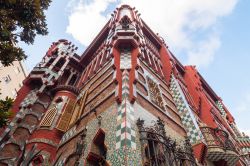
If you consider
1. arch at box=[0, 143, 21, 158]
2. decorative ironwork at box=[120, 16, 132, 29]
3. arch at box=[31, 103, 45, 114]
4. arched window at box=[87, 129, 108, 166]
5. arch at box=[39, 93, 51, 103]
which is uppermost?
decorative ironwork at box=[120, 16, 132, 29]

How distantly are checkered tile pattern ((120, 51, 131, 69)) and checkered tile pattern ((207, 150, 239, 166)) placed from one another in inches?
187

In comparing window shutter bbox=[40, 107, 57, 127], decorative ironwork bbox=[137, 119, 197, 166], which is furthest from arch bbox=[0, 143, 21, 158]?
decorative ironwork bbox=[137, 119, 197, 166]

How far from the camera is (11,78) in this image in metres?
27.8

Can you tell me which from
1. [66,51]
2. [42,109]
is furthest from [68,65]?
[42,109]

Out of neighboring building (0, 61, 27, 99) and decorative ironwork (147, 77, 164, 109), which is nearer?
decorative ironwork (147, 77, 164, 109)

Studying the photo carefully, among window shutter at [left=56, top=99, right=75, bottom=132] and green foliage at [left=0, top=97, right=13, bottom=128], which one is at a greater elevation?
window shutter at [left=56, top=99, right=75, bottom=132]

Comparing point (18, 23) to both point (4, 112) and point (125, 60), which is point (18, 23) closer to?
point (4, 112)

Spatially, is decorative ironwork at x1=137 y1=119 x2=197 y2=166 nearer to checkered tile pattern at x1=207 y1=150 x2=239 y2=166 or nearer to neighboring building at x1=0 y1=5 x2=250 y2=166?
neighboring building at x1=0 y1=5 x2=250 y2=166

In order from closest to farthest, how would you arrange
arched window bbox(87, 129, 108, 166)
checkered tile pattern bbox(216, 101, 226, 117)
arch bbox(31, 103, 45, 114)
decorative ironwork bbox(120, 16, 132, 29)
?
arched window bbox(87, 129, 108, 166), decorative ironwork bbox(120, 16, 132, 29), arch bbox(31, 103, 45, 114), checkered tile pattern bbox(216, 101, 226, 117)

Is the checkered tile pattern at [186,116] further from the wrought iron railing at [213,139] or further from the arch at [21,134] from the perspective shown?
the arch at [21,134]

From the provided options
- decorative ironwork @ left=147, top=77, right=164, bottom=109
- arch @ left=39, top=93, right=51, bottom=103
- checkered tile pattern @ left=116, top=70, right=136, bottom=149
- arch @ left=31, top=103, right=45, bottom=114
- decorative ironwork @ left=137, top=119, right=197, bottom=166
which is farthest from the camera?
arch @ left=39, top=93, right=51, bottom=103

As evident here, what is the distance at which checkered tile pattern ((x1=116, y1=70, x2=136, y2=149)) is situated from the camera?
596cm

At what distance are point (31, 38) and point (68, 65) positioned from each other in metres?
8.88

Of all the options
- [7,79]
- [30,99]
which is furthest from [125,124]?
[7,79]
